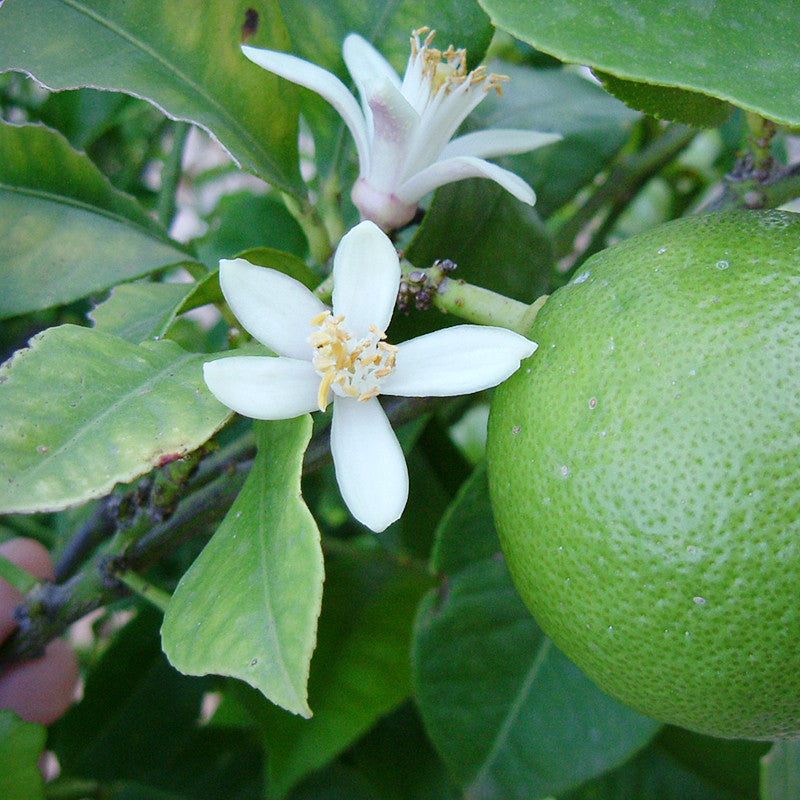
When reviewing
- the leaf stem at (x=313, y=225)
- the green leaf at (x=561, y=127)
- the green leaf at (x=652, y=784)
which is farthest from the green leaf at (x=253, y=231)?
the green leaf at (x=652, y=784)

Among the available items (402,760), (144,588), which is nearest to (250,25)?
(144,588)

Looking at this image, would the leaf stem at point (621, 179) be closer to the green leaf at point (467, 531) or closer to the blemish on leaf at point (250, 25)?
the green leaf at point (467, 531)

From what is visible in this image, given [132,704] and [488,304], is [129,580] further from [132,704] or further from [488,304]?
[132,704]

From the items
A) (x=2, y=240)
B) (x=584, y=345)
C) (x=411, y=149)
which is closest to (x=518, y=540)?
(x=584, y=345)

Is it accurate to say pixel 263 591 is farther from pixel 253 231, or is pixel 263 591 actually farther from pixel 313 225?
pixel 253 231

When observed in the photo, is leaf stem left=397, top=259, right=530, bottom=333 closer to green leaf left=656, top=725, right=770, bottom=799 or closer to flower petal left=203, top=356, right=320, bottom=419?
flower petal left=203, top=356, right=320, bottom=419

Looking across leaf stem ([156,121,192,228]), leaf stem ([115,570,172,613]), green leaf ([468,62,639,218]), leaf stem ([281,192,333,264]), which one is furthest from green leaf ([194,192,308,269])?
leaf stem ([115,570,172,613])
